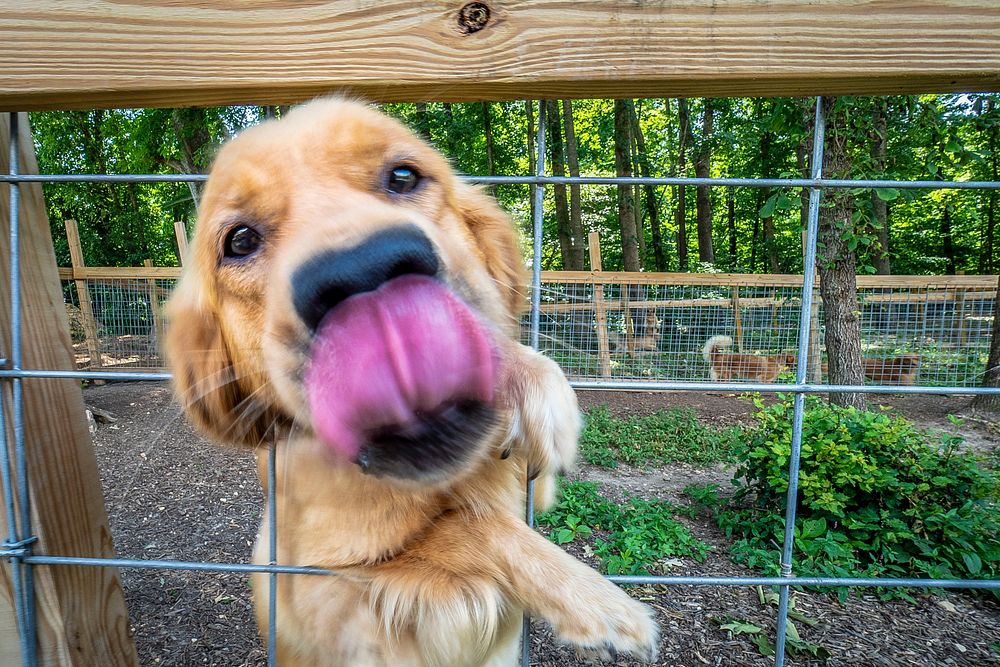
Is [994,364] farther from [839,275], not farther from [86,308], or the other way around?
[86,308]

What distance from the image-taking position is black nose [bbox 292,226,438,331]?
887mm

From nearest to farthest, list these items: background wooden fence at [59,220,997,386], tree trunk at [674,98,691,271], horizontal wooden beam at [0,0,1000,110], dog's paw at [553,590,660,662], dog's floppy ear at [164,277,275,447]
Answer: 1. horizontal wooden beam at [0,0,1000,110]
2. dog's paw at [553,590,660,662]
3. dog's floppy ear at [164,277,275,447]
4. background wooden fence at [59,220,997,386]
5. tree trunk at [674,98,691,271]

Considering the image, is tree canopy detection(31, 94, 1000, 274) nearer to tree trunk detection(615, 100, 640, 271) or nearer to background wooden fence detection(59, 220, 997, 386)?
tree trunk detection(615, 100, 640, 271)

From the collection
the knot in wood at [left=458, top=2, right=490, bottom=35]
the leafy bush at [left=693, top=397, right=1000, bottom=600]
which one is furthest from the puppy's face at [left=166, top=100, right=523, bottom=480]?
the leafy bush at [left=693, top=397, right=1000, bottom=600]

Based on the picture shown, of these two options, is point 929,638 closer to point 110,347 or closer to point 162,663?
point 162,663

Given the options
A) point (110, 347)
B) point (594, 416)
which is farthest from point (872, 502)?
point (110, 347)

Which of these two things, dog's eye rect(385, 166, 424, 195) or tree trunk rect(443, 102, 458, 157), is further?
tree trunk rect(443, 102, 458, 157)

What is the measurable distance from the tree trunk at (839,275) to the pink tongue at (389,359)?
5.43 metres

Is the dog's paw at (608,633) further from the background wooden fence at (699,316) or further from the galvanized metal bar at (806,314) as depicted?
the background wooden fence at (699,316)

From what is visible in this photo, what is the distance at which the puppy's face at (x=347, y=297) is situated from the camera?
34.6 inches

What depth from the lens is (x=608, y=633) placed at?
48.6 inches

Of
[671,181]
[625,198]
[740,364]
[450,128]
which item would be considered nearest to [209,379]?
[671,181]

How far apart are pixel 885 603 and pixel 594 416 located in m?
3.77

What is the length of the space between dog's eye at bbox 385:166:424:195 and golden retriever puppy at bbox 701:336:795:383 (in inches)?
307
